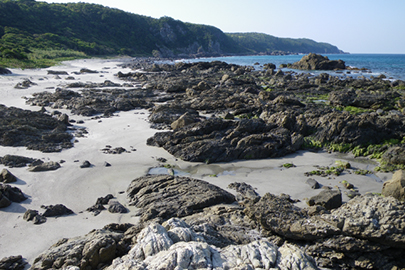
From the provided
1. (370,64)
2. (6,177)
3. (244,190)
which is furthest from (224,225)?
(370,64)

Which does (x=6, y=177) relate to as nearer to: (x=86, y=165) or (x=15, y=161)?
(x=15, y=161)

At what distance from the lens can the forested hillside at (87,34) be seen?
60.0 m

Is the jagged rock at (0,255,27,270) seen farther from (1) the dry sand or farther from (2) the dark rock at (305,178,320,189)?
(2) the dark rock at (305,178,320,189)

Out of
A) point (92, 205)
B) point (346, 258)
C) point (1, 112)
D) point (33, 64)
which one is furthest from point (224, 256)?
point (33, 64)

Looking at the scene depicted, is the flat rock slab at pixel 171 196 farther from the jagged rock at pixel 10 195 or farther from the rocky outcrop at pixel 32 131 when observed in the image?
the rocky outcrop at pixel 32 131

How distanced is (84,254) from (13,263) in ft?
5.52

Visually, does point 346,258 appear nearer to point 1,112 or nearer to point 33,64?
point 1,112

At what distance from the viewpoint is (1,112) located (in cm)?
1491

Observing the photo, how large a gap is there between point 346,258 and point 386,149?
8821 mm

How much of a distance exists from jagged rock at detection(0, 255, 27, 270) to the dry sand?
182mm

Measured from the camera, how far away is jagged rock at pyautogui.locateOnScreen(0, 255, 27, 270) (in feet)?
18.0

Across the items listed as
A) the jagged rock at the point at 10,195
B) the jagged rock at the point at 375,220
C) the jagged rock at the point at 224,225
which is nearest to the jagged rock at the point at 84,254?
the jagged rock at the point at 224,225

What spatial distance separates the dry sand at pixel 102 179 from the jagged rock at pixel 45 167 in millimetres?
179

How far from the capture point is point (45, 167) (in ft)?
33.4
